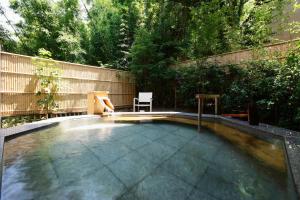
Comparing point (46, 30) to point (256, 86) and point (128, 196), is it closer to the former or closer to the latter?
point (256, 86)

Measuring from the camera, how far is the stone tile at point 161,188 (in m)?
1.48

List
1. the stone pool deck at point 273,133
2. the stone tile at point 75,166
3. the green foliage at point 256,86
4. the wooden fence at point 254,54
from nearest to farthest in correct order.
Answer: the stone tile at point 75,166 → the stone pool deck at point 273,133 → the green foliage at point 256,86 → the wooden fence at point 254,54

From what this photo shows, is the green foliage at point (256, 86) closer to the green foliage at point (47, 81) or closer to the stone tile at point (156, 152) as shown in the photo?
the stone tile at point (156, 152)

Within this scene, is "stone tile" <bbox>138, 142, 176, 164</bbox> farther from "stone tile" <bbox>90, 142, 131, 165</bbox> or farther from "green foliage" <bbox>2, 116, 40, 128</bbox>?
"green foliage" <bbox>2, 116, 40, 128</bbox>

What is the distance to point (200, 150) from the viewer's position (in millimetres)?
2662

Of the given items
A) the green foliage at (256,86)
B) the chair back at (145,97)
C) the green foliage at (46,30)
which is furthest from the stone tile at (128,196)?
the green foliage at (46,30)

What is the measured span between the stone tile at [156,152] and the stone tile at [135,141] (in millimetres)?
133

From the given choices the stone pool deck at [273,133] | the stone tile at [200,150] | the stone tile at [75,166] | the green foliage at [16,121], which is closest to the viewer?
the stone tile at [75,166]

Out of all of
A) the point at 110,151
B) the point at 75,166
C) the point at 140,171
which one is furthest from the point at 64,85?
the point at 140,171

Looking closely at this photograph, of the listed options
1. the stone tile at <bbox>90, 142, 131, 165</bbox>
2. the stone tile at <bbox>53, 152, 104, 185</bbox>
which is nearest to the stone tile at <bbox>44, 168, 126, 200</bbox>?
the stone tile at <bbox>53, 152, 104, 185</bbox>

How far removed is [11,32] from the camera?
41.1 ft

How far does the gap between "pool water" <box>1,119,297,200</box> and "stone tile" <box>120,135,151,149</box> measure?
16mm

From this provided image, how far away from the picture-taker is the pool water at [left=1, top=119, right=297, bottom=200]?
1.52 metres

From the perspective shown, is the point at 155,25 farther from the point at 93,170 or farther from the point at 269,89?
the point at 93,170
